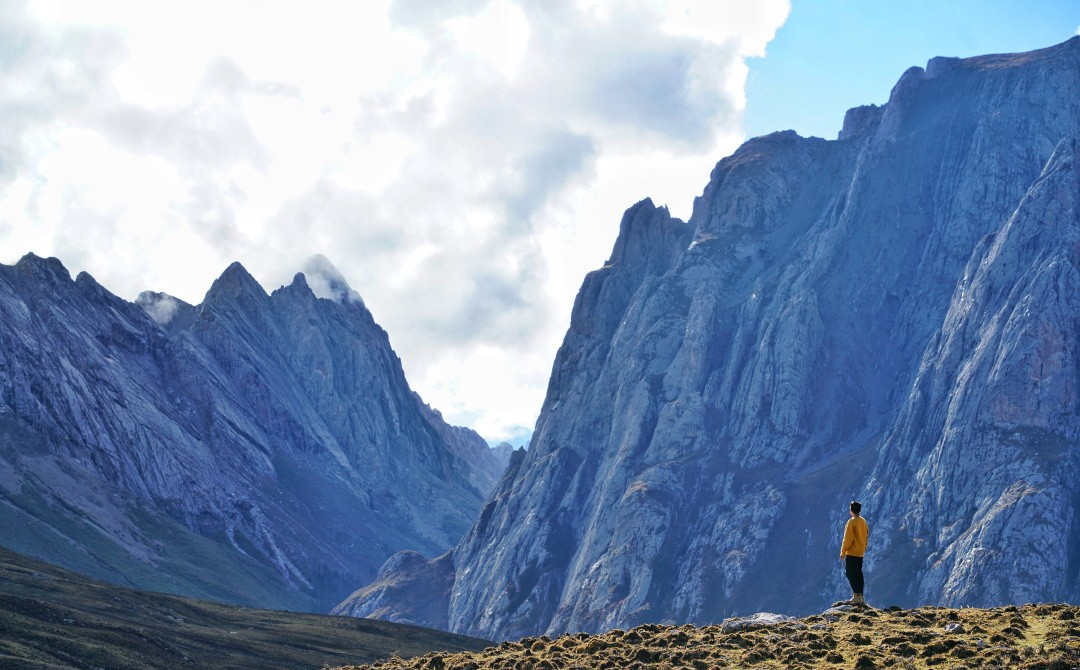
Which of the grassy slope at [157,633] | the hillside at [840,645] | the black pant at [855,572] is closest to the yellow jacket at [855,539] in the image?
the black pant at [855,572]

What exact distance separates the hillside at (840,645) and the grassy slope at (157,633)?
15.3 meters

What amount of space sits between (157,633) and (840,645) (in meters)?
77.0

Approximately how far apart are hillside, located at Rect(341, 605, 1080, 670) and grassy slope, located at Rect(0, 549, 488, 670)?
1532 centimetres

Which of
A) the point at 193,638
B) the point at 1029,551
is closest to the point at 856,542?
the point at 193,638

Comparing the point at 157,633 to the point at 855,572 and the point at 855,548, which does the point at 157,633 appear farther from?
the point at 855,548

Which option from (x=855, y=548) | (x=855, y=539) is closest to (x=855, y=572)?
(x=855, y=548)

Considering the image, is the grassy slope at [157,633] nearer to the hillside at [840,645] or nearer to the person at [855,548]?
the hillside at [840,645]

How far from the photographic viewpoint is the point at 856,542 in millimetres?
53625

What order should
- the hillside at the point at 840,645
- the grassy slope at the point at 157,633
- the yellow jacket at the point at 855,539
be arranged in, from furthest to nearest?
the grassy slope at the point at 157,633 < the yellow jacket at the point at 855,539 < the hillside at the point at 840,645

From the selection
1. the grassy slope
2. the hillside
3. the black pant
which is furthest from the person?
the grassy slope

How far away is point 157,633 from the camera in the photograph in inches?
4203

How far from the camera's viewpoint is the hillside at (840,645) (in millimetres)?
44156

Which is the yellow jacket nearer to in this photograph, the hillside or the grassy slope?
the hillside

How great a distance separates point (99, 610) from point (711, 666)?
3248 inches
